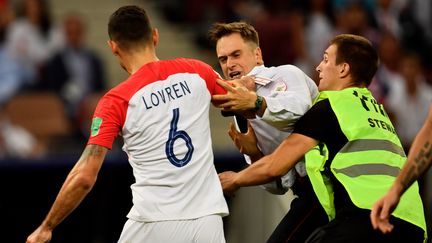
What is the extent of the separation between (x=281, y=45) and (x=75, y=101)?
9.51 ft

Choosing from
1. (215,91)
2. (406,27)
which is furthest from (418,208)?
(406,27)

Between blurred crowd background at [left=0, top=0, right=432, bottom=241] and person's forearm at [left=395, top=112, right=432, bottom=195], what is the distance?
22.4 feet

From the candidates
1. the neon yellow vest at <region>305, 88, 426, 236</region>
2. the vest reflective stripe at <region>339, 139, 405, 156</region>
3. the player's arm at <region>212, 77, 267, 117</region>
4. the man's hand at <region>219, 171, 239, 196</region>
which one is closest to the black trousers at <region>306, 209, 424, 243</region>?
the neon yellow vest at <region>305, 88, 426, 236</region>

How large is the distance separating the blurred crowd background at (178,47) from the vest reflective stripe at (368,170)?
20.6ft

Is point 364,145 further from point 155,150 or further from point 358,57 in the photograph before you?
point 155,150

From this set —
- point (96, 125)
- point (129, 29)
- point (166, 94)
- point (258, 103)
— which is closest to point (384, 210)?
point (258, 103)

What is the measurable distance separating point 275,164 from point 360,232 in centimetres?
70

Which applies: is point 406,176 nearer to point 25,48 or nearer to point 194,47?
point 25,48

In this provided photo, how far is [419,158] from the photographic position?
592 centimetres

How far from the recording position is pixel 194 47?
15789 mm

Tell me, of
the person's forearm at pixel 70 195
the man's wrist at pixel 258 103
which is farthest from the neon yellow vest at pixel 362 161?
the person's forearm at pixel 70 195

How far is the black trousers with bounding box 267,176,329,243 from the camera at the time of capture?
710 centimetres

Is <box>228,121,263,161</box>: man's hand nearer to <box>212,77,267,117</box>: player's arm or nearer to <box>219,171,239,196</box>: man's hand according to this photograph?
<box>219,171,239,196</box>: man's hand

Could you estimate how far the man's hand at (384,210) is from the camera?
18.9 feet
